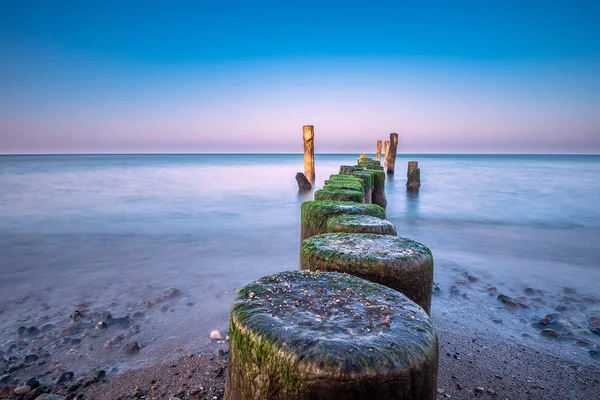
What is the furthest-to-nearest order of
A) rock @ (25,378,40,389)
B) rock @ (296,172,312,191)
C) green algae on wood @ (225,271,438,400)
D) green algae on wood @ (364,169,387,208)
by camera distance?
rock @ (296,172,312,191)
green algae on wood @ (364,169,387,208)
rock @ (25,378,40,389)
green algae on wood @ (225,271,438,400)

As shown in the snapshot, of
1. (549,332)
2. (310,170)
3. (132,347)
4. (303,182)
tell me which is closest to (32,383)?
(132,347)

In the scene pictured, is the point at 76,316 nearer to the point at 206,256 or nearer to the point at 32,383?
the point at 32,383

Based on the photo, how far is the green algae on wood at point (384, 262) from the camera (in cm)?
221

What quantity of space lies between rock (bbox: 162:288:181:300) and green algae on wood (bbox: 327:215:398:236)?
2.64 meters

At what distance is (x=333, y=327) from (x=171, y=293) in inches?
159

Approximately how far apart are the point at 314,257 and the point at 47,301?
417cm

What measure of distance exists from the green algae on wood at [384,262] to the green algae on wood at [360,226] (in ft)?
1.69

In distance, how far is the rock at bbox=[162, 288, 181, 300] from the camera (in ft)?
15.9

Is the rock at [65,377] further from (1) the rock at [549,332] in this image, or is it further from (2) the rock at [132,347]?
(1) the rock at [549,332]

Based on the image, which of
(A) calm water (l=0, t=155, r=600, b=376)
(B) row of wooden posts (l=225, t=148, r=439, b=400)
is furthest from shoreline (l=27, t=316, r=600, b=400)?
(B) row of wooden posts (l=225, t=148, r=439, b=400)

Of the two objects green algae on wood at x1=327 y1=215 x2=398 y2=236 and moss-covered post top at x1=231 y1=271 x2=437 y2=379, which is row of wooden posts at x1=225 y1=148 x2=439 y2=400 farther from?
green algae on wood at x1=327 y1=215 x2=398 y2=236

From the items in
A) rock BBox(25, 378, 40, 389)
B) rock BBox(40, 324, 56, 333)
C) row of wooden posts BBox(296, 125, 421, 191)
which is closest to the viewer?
rock BBox(25, 378, 40, 389)

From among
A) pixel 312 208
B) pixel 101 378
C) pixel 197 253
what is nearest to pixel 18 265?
pixel 197 253

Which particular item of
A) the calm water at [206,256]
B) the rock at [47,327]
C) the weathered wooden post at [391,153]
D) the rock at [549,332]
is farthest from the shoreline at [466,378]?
the weathered wooden post at [391,153]
